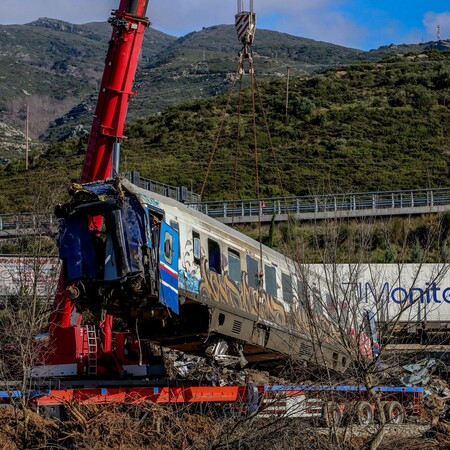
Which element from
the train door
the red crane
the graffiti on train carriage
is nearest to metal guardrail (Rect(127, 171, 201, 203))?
the red crane

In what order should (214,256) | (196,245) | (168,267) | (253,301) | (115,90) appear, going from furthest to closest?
(115,90) → (253,301) → (214,256) → (196,245) → (168,267)

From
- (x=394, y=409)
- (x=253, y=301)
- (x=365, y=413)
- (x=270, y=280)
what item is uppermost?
(x=270, y=280)

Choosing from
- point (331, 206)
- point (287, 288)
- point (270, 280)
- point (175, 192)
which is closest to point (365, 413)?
point (287, 288)

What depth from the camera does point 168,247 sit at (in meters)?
17.0

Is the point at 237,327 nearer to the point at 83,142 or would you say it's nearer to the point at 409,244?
the point at 409,244

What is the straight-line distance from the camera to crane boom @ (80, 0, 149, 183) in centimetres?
2305

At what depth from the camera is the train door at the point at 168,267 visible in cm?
1680

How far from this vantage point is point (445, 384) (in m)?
26.8

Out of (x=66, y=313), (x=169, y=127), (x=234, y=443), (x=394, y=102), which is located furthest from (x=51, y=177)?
(x=394, y=102)

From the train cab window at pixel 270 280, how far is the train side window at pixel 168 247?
11.6 feet

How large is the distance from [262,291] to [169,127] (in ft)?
207

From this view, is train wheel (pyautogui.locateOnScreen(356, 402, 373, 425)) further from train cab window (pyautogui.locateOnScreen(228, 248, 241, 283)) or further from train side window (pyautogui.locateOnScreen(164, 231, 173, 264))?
train side window (pyautogui.locateOnScreen(164, 231, 173, 264))

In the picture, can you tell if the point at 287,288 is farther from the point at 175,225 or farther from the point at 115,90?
the point at 115,90

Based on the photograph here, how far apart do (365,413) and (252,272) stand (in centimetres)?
376
